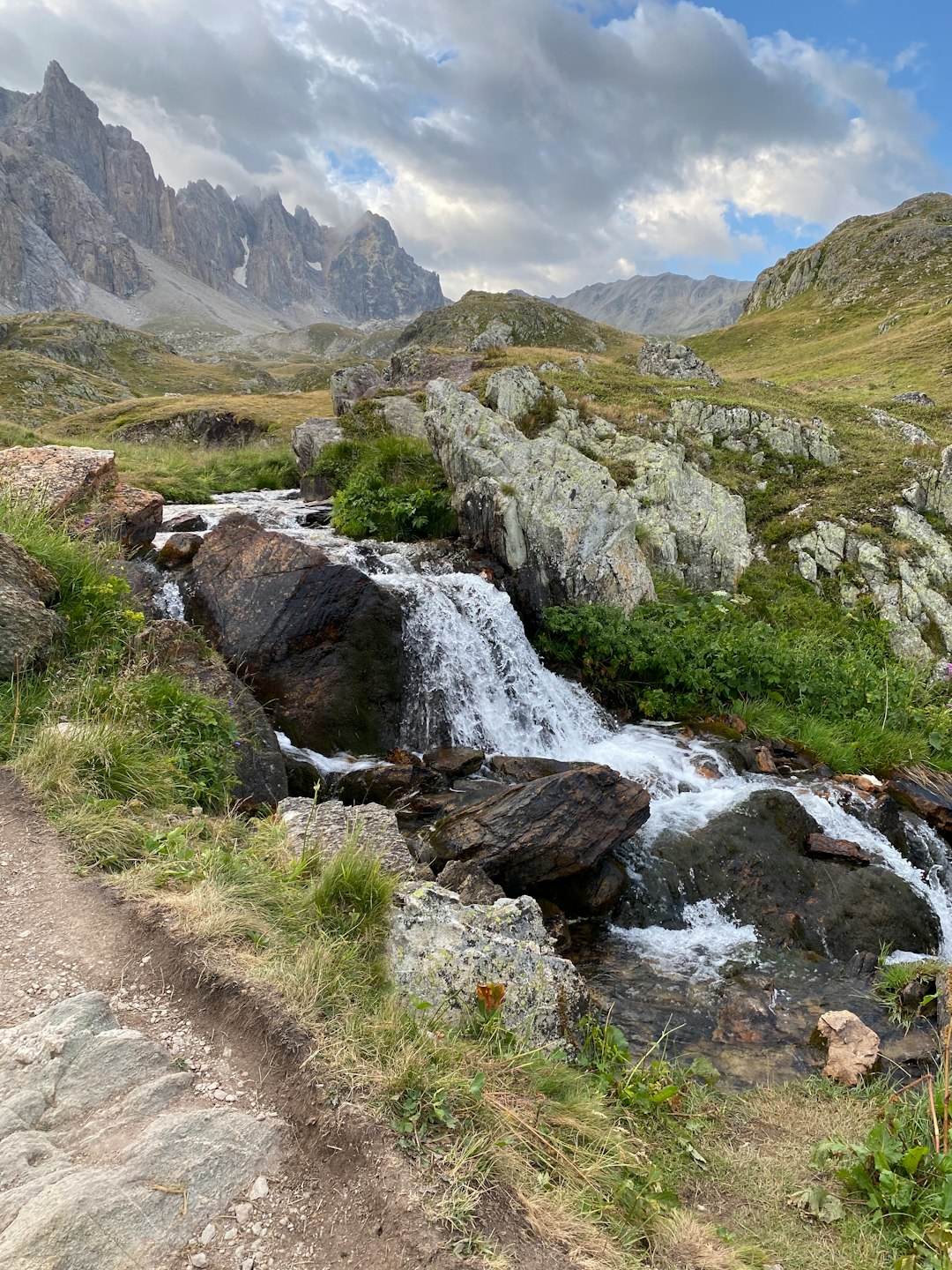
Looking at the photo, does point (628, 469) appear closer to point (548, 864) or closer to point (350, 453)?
point (350, 453)

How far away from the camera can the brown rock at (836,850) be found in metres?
10.2

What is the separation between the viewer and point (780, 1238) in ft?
12.8

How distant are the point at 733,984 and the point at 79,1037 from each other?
7.23m

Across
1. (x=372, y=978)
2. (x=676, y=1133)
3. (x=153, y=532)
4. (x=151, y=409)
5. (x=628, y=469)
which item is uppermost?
(x=151, y=409)

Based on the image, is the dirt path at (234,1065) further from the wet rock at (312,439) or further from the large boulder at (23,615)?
the wet rock at (312,439)

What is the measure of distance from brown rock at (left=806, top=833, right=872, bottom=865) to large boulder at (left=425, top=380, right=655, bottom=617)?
737 centimetres

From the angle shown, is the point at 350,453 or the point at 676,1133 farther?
the point at 350,453

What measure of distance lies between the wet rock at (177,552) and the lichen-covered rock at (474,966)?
1032 centimetres

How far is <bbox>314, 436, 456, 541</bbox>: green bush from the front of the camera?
59.2 feet

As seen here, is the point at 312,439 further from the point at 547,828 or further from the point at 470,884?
the point at 470,884

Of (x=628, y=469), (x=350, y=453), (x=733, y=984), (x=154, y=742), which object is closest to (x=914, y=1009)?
(x=733, y=984)

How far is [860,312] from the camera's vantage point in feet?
261

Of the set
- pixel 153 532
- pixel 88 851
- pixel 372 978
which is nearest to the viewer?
pixel 372 978

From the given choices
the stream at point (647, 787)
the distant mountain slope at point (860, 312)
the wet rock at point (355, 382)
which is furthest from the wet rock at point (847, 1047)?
the distant mountain slope at point (860, 312)
